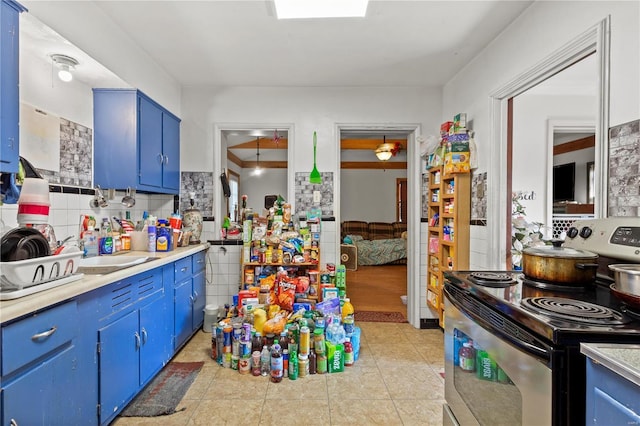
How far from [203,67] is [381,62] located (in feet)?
5.35

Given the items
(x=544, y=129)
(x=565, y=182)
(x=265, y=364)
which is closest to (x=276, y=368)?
(x=265, y=364)

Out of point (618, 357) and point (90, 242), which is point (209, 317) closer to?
point (90, 242)

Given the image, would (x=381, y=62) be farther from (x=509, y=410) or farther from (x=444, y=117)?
(x=509, y=410)

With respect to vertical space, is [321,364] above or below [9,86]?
below

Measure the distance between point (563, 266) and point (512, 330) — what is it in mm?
472

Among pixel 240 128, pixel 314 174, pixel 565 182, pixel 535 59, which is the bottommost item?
pixel 314 174

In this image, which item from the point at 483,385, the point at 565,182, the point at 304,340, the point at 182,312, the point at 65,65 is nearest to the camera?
the point at 483,385

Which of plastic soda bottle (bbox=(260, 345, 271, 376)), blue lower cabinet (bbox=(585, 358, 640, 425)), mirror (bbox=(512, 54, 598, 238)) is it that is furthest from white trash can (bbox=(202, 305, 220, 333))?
mirror (bbox=(512, 54, 598, 238))

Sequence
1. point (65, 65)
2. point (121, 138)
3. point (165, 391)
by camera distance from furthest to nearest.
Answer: point (121, 138), point (165, 391), point (65, 65)

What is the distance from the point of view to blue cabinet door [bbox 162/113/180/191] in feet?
9.62

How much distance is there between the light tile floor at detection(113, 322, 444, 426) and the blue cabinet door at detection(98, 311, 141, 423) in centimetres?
17

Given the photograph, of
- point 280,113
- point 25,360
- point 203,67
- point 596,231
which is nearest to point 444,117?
point 280,113

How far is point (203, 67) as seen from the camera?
292cm

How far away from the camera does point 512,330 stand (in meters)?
0.98
